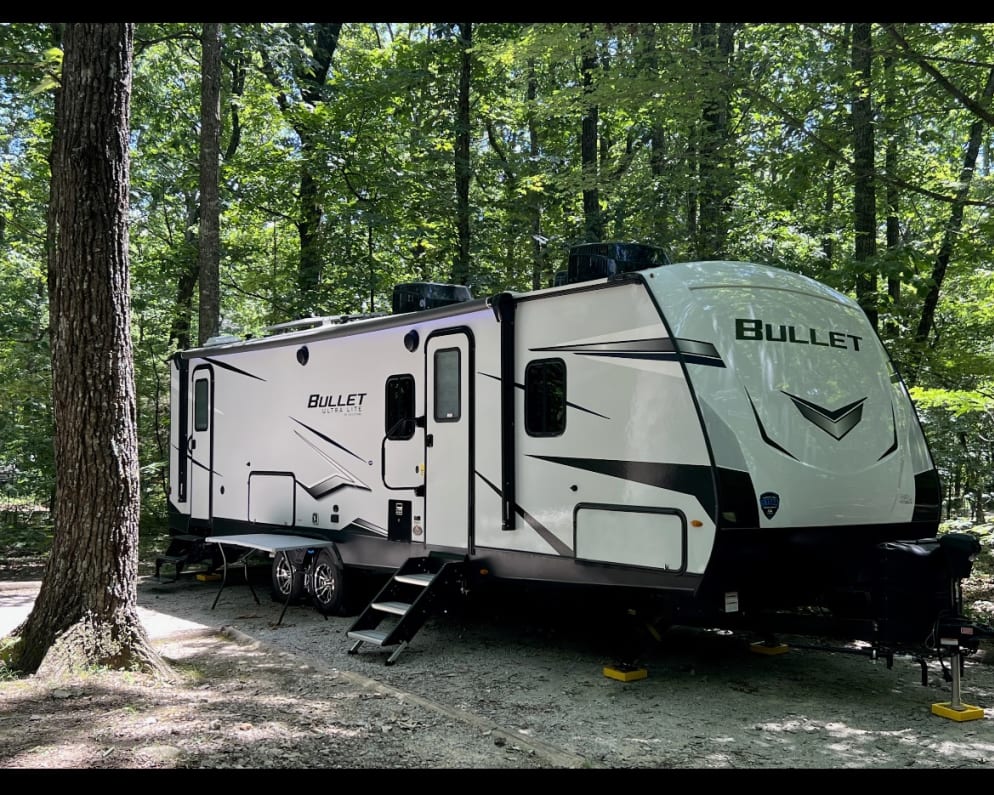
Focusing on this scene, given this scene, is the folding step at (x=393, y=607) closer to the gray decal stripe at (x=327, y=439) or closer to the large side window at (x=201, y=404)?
the gray decal stripe at (x=327, y=439)

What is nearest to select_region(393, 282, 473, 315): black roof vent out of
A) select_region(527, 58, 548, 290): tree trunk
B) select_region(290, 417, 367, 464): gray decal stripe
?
select_region(290, 417, 367, 464): gray decal stripe

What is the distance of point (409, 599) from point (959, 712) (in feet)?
14.1

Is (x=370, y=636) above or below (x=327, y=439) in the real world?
below

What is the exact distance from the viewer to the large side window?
11.6 meters

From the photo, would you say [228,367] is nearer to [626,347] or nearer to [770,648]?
[626,347]

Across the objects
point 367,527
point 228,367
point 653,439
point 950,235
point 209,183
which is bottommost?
point 367,527

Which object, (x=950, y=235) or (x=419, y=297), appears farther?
(x=950, y=235)

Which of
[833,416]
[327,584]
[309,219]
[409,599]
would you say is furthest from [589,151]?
[833,416]

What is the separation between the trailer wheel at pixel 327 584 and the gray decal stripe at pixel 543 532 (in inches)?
102

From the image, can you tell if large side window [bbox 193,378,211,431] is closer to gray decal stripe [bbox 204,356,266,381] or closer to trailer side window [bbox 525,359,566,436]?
gray decal stripe [bbox 204,356,266,381]

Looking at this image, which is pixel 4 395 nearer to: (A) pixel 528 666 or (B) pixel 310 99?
(B) pixel 310 99

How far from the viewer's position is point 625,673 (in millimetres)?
6754

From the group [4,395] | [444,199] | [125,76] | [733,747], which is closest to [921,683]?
[733,747]

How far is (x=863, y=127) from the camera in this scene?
9.55m
